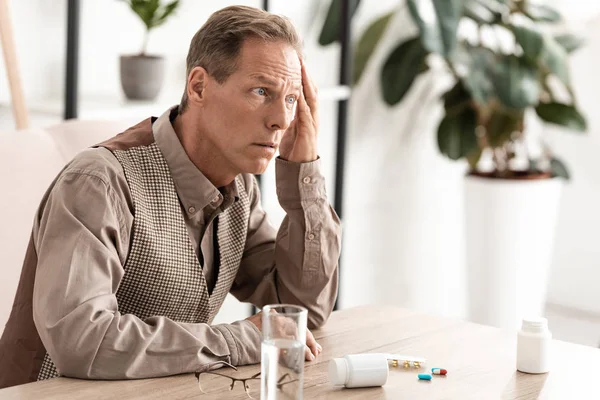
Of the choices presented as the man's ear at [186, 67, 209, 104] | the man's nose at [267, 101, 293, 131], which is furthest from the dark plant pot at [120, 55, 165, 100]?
the man's nose at [267, 101, 293, 131]

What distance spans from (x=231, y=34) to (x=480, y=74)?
6.96 feet

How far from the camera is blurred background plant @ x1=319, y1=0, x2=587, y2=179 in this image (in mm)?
3496

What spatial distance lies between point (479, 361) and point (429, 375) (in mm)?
147

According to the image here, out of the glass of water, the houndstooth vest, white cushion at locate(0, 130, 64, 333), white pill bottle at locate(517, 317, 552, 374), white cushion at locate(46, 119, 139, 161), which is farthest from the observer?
white cushion at locate(46, 119, 139, 161)

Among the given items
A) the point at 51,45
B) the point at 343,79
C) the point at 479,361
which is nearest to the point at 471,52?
the point at 343,79

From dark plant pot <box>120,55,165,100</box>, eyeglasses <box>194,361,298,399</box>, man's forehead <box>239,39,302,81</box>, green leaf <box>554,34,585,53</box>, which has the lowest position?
eyeglasses <box>194,361,298,399</box>

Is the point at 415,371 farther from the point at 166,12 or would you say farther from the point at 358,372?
the point at 166,12

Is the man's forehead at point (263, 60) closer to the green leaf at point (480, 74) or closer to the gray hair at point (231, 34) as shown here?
the gray hair at point (231, 34)

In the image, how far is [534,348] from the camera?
1.47m

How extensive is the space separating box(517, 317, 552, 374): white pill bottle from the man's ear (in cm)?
69

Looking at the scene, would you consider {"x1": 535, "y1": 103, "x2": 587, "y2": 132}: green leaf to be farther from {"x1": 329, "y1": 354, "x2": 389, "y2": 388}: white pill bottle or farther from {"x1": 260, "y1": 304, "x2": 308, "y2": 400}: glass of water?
{"x1": 260, "y1": 304, "x2": 308, "y2": 400}: glass of water

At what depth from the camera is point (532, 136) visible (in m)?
4.81

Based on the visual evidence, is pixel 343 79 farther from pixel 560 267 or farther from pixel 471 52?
pixel 560 267

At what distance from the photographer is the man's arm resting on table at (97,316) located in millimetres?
1389
